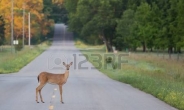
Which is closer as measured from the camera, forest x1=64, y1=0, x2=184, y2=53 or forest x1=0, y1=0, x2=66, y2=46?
forest x1=64, y1=0, x2=184, y2=53

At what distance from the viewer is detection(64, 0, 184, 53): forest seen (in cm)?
7784

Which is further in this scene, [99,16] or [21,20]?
[21,20]

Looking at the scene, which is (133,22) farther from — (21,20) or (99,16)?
(21,20)

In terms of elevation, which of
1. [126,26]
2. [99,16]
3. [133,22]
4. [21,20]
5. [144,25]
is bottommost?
[144,25]

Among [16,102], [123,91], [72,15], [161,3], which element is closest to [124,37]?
[161,3]

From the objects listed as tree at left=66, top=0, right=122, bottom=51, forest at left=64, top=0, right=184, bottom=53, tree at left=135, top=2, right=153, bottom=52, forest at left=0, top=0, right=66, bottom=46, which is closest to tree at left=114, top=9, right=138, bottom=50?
forest at left=64, top=0, right=184, bottom=53

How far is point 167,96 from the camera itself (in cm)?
2142

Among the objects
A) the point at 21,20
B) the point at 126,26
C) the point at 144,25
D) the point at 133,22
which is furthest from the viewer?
the point at 21,20

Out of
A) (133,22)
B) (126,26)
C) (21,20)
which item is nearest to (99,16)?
(126,26)

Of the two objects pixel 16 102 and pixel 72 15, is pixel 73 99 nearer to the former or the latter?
pixel 16 102

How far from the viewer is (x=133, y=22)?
89.5 m

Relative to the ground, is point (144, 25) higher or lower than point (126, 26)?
lower

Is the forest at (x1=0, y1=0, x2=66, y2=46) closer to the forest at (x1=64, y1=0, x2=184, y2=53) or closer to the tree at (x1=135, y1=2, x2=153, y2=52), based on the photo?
the forest at (x1=64, y1=0, x2=184, y2=53)

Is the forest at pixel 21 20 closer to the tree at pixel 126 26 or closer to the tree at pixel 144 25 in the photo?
the tree at pixel 126 26
